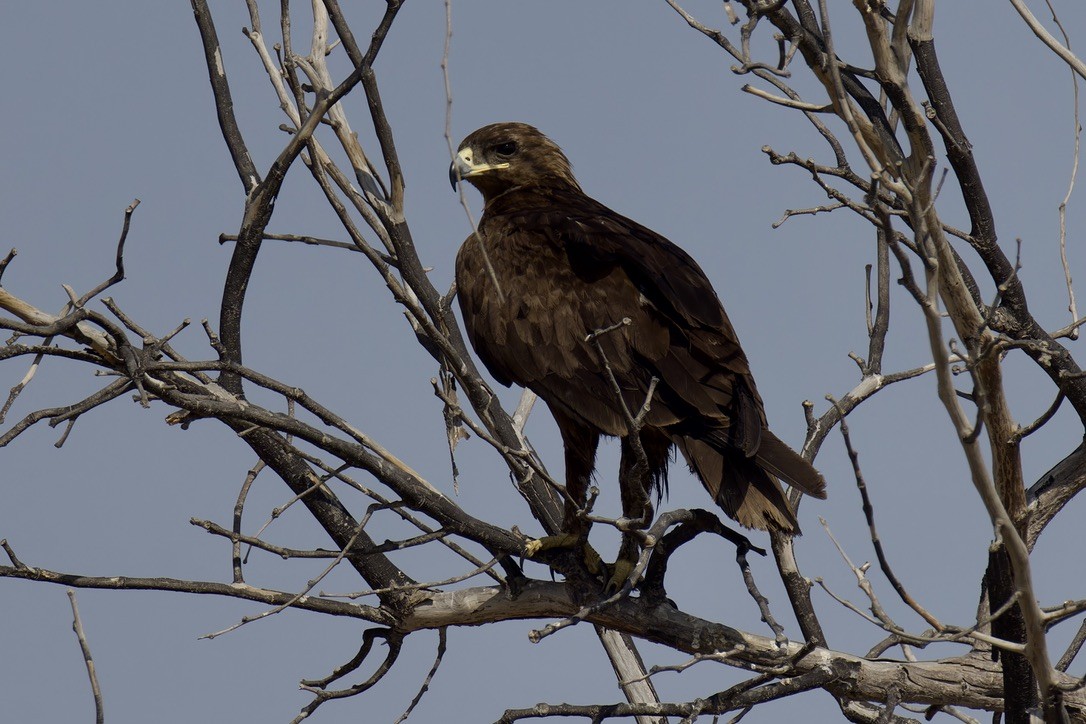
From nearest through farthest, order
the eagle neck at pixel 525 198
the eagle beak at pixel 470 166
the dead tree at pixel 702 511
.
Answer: the dead tree at pixel 702 511 < the eagle neck at pixel 525 198 < the eagle beak at pixel 470 166

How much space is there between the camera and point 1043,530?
13.1 feet

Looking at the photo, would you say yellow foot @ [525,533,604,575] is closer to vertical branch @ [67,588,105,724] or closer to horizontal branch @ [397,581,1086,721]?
horizontal branch @ [397,581,1086,721]

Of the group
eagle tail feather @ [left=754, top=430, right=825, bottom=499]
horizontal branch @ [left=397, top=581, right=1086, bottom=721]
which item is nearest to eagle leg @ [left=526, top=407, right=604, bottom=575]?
horizontal branch @ [left=397, top=581, right=1086, bottom=721]

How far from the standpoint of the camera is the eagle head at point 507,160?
5594mm

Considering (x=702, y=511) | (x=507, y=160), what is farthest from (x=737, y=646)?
(x=507, y=160)

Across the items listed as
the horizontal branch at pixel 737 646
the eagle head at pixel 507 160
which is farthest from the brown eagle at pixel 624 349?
the eagle head at pixel 507 160

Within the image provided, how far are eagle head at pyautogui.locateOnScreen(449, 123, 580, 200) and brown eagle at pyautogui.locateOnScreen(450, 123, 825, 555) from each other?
2.14ft

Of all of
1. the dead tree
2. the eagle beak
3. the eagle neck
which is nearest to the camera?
the dead tree

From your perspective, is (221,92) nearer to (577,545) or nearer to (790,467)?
(577,545)

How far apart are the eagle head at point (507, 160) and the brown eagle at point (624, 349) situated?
2.14 ft

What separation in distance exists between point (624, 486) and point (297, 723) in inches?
54.4

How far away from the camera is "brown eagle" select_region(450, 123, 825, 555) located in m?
3.89

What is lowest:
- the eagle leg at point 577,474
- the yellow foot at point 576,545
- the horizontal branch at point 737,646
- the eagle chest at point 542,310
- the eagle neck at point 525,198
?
the horizontal branch at point 737,646

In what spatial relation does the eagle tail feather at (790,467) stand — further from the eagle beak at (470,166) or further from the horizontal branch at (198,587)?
the eagle beak at (470,166)
